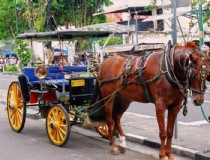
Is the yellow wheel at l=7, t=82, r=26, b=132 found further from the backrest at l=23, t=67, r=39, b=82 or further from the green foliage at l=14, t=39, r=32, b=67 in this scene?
the green foliage at l=14, t=39, r=32, b=67

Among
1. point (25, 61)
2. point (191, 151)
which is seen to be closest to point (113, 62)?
point (191, 151)

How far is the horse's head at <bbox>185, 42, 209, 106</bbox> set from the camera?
5488mm

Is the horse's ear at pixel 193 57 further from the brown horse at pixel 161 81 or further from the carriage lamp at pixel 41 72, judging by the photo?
the carriage lamp at pixel 41 72

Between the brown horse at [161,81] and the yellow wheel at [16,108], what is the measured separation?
2.48 meters

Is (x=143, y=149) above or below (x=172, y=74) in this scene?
below

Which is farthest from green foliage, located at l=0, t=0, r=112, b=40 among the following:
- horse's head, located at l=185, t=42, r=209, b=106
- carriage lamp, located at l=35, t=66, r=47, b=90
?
horse's head, located at l=185, t=42, r=209, b=106

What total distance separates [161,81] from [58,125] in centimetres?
245

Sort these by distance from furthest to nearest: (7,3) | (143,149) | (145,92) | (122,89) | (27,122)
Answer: (7,3) → (27,122) → (143,149) → (122,89) → (145,92)

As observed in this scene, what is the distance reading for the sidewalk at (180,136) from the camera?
6.66m

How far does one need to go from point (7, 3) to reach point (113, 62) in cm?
3307

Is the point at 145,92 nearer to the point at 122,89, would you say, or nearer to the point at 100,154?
the point at 122,89

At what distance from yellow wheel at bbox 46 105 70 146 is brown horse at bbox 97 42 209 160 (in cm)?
80

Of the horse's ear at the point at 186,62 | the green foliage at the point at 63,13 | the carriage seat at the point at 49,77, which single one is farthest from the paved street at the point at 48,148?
the green foliage at the point at 63,13

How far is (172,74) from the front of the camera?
5867 millimetres
